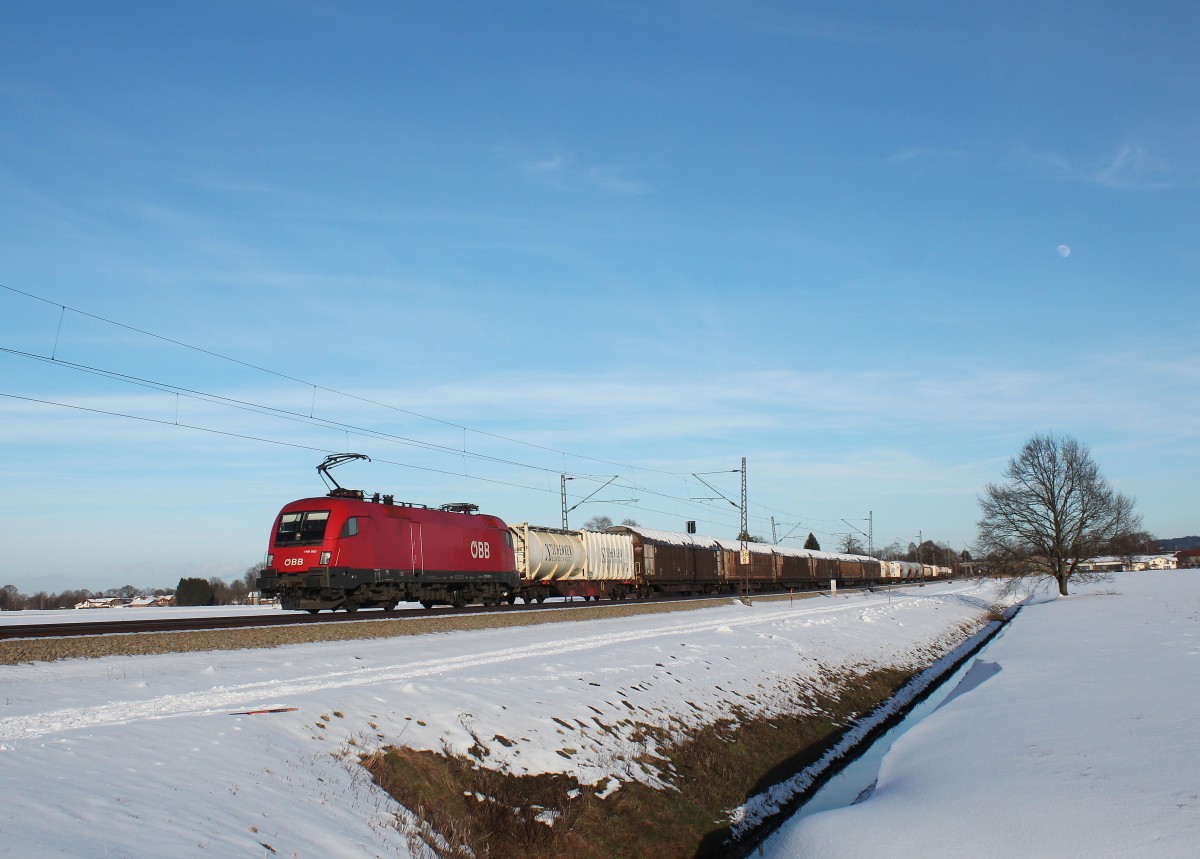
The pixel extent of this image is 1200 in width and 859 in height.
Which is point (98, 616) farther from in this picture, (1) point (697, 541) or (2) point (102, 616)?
(1) point (697, 541)

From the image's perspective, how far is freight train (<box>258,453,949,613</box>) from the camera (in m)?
28.4

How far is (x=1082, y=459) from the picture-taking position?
215ft

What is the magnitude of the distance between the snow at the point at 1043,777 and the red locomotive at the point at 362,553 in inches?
702

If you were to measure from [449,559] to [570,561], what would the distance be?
511 inches

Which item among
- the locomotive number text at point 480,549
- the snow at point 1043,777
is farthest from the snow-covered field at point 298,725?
the locomotive number text at point 480,549

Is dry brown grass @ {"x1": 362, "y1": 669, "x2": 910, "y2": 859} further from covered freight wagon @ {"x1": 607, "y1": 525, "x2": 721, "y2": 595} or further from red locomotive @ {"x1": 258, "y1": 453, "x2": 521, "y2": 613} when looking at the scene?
covered freight wagon @ {"x1": 607, "y1": 525, "x2": 721, "y2": 595}

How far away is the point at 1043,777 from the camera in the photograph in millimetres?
12289

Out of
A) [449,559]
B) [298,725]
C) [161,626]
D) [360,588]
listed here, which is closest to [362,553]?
[360,588]

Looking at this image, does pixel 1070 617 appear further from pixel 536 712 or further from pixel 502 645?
pixel 536 712

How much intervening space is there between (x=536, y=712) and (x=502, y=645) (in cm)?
748

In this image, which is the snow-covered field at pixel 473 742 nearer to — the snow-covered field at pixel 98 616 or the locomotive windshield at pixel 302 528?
the locomotive windshield at pixel 302 528

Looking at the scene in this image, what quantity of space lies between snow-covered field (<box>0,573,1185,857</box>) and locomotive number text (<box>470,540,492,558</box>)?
1229 centimetres

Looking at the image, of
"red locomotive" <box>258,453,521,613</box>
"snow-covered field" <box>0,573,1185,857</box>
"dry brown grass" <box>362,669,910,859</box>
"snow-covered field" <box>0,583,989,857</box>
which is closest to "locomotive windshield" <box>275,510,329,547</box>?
"red locomotive" <box>258,453,521,613</box>

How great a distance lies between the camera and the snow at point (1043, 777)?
→ 991 cm
